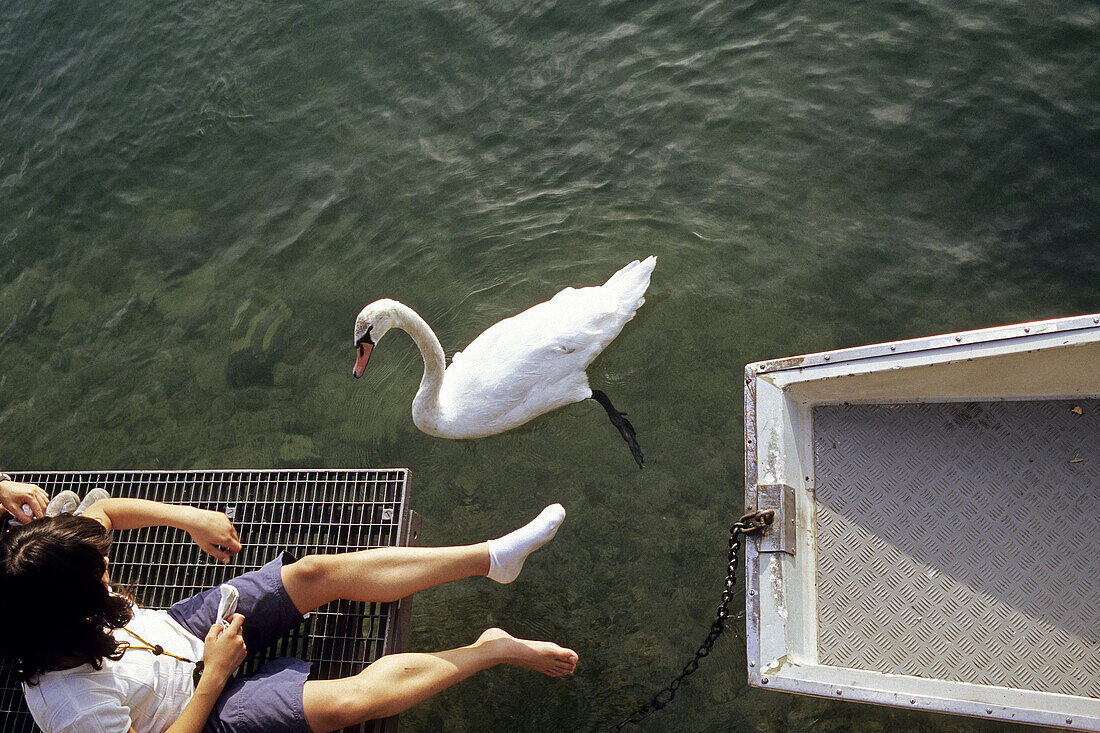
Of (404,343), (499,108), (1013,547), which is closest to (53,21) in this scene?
(499,108)

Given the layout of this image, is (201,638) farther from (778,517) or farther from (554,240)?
(554,240)

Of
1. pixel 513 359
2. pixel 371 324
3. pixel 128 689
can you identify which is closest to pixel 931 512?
pixel 513 359

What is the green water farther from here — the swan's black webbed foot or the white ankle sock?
the white ankle sock

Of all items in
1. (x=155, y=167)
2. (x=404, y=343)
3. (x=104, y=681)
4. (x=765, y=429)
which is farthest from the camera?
(x=155, y=167)

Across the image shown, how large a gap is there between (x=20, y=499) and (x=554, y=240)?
134 inches

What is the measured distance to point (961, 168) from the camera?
4.61m

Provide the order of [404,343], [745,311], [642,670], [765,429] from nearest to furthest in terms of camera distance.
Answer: [765,429] < [642,670] < [745,311] < [404,343]

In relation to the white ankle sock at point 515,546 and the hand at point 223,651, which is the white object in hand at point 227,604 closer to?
the hand at point 223,651

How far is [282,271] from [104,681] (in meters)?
3.72

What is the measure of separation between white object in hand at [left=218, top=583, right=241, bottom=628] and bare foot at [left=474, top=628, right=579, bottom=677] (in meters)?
0.97

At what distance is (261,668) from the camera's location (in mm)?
2816

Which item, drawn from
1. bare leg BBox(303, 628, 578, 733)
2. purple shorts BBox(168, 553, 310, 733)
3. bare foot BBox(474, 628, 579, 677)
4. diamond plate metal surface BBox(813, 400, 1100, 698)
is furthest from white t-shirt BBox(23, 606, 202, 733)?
diamond plate metal surface BBox(813, 400, 1100, 698)

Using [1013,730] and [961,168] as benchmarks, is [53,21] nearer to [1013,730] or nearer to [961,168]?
[961,168]

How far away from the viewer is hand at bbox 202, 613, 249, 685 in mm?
2514
